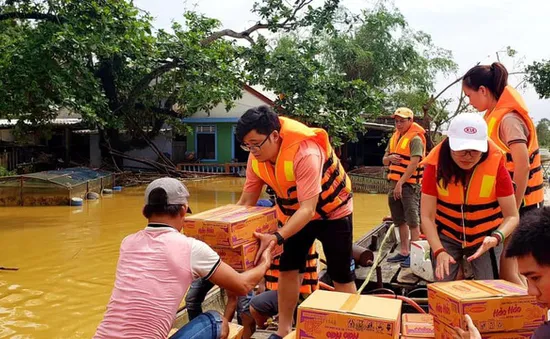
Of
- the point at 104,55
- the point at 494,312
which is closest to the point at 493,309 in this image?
the point at 494,312

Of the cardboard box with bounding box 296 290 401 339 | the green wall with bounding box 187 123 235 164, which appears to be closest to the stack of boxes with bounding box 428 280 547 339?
the cardboard box with bounding box 296 290 401 339

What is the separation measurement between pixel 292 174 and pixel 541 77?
24.5m

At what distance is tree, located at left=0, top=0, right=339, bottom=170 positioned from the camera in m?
11.8

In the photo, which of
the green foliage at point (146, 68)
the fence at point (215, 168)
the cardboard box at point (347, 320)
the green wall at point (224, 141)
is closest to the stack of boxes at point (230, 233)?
the cardboard box at point (347, 320)

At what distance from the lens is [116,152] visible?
20.0 meters

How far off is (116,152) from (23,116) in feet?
20.9

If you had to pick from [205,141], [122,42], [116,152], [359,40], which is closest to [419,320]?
[122,42]

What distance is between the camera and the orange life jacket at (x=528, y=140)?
314 cm

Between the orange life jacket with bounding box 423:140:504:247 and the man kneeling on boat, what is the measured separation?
107 cm

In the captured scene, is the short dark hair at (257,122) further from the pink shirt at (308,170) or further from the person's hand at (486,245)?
the person's hand at (486,245)

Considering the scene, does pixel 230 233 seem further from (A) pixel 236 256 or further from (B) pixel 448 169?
(B) pixel 448 169

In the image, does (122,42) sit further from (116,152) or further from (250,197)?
(250,197)

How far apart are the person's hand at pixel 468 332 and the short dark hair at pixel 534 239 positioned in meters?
0.49

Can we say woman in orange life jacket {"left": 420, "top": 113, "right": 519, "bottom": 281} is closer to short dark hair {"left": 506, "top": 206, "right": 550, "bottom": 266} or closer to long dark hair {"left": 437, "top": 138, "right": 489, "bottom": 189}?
long dark hair {"left": 437, "top": 138, "right": 489, "bottom": 189}
